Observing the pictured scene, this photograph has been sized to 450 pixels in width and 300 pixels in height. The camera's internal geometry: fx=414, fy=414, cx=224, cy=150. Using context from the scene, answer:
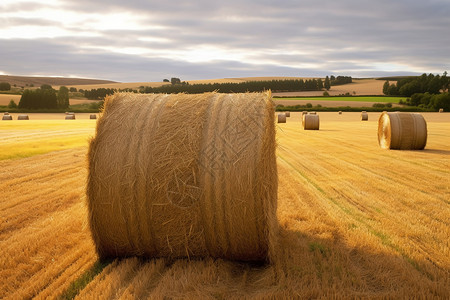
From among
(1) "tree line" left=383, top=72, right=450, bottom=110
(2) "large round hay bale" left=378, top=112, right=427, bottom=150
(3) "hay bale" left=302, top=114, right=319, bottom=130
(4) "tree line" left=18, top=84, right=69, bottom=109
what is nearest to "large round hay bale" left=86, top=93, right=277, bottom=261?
Answer: (2) "large round hay bale" left=378, top=112, right=427, bottom=150

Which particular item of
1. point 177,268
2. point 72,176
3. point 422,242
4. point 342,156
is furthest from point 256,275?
point 342,156

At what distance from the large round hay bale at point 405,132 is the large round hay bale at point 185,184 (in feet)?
36.4

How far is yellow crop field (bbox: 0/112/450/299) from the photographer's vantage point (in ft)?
12.5

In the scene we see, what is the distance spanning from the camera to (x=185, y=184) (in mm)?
4125

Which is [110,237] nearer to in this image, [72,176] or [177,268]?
[177,268]

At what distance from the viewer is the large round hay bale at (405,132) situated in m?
14.3

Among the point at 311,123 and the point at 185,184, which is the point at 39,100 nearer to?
the point at 311,123

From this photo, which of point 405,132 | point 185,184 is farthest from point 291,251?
point 405,132

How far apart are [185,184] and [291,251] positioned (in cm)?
150

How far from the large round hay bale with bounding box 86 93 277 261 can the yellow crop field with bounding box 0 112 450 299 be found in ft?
0.71

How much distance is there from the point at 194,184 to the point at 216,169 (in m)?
0.27

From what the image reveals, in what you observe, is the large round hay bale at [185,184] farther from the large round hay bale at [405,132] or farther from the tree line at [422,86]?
the tree line at [422,86]

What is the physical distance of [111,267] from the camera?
4375 mm

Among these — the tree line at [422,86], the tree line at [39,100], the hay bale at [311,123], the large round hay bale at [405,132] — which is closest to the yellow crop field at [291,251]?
the large round hay bale at [405,132]
